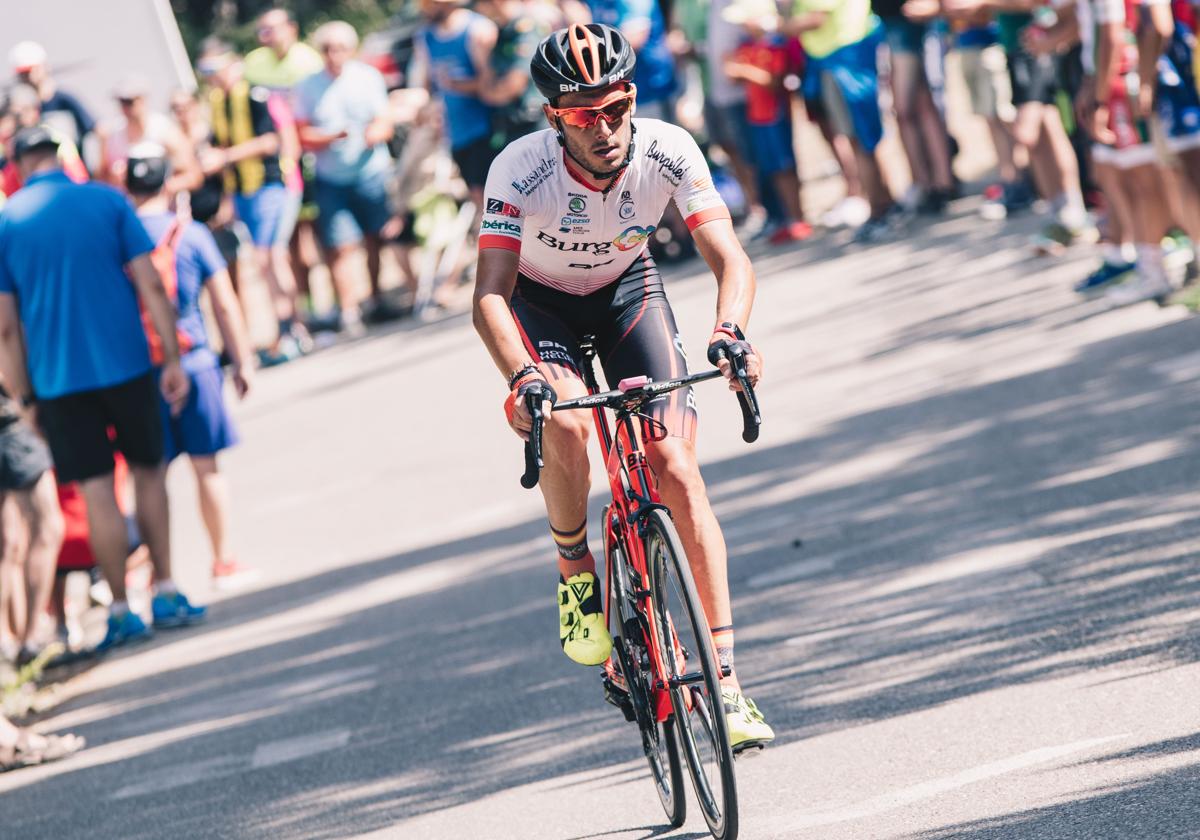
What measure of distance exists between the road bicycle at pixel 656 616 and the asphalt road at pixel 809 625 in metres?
0.28

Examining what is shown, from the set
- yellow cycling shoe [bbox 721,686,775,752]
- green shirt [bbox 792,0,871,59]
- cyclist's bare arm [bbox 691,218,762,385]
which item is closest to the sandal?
yellow cycling shoe [bbox 721,686,775,752]

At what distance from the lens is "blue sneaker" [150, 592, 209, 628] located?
9859 mm

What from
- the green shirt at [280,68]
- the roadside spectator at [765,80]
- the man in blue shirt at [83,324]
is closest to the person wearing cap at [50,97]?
the green shirt at [280,68]

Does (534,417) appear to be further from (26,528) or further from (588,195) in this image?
(26,528)

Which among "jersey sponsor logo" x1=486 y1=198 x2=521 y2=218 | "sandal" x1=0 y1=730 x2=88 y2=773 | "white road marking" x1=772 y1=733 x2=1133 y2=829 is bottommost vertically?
"sandal" x1=0 y1=730 x2=88 y2=773

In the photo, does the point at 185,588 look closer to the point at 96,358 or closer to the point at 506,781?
the point at 96,358

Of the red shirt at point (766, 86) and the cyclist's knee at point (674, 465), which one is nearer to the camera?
the cyclist's knee at point (674, 465)

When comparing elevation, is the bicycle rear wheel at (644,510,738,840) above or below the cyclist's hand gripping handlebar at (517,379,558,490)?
below

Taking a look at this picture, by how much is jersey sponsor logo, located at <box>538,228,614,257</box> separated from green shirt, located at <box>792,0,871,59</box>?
379 inches

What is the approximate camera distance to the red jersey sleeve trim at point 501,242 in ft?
18.7

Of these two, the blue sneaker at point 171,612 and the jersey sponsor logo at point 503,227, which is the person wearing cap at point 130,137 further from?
the jersey sponsor logo at point 503,227

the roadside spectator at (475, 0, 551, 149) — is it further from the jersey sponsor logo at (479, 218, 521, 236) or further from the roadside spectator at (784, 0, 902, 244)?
the jersey sponsor logo at (479, 218, 521, 236)

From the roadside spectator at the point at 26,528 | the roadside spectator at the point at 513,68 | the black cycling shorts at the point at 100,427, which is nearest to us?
the roadside spectator at the point at 26,528

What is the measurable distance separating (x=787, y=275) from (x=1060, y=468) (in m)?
6.43
